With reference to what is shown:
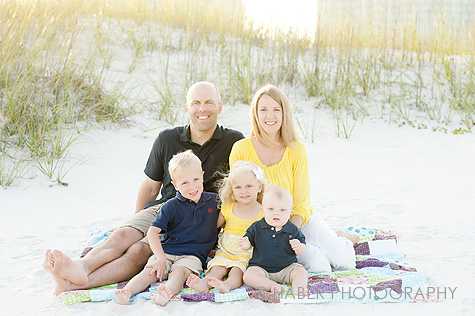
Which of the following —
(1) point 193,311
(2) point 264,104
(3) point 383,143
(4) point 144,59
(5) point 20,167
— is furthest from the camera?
(4) point 144,59

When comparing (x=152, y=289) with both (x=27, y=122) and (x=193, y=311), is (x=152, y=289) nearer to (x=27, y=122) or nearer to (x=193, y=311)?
(x=193, y=311)

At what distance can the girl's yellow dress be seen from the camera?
10.2ft

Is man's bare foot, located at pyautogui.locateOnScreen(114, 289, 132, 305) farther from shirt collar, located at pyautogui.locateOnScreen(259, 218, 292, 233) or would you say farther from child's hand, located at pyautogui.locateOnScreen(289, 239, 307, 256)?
child's hand, located at pyautogui.locateOnScreen(289, 239, 307, 256)

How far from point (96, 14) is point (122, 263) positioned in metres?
7.13

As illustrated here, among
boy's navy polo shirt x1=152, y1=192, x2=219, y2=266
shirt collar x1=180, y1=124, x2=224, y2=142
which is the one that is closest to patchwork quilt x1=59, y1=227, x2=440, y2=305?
boy's navy polo shirt x1=152, y1=192, x2=219, y2=266

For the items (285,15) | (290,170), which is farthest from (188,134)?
(285,15)

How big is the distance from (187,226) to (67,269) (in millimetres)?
727

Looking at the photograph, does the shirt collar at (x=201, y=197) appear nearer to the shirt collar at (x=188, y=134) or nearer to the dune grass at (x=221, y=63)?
the shirt collar at (x=188, y=134)

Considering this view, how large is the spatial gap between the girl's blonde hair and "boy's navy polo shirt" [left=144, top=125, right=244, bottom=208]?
315mm

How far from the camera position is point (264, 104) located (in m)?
3.36

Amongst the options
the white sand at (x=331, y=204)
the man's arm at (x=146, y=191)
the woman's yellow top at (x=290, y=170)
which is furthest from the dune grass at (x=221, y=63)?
the woman's yellow top at (x=290, y=170)

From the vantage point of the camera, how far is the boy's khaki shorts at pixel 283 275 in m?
2.98

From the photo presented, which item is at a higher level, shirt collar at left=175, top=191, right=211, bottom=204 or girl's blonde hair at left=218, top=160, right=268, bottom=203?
girl's blonde hair at left=218, top=160, right=268, bottom=203

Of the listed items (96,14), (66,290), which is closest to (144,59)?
(96,14)
